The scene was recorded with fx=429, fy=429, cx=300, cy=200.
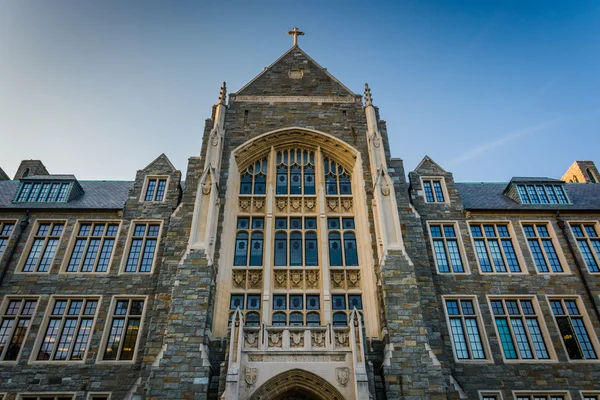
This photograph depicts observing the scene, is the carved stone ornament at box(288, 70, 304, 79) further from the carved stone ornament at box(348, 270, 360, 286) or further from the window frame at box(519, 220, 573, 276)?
the window frame at box(519, 220, 573, 276)

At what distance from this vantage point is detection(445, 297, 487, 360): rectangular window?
1667 cm

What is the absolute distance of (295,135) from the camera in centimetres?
2155

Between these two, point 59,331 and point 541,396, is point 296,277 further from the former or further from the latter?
point 541,396

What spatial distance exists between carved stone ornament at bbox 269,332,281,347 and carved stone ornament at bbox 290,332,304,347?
408 millimetres

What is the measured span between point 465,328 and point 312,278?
6.44 m

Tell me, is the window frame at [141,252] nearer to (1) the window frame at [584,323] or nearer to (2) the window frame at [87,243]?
(2) the window frame at [87,243]

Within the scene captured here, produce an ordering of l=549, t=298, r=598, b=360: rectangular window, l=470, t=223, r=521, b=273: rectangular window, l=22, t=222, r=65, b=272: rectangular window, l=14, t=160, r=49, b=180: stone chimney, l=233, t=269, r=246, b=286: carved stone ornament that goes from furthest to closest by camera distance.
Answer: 1. l=14, t=160, r=49, b=180: stone chimney
2. l=470, t=223, r=521, b=273: rectangular window
3. l=22, t=222, r=65, b=272: rectangular window
4. l=233, t=269, r=246, b=286: carved stone ornament
5. l=549, t=298, r=598, b=360: rectangular window

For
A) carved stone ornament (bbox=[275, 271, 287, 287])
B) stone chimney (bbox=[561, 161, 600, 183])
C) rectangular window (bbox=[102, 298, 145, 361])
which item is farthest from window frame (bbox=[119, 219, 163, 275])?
stone chimney (bbox=[561, 161, 600, 183])

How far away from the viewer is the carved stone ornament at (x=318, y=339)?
14.1 metres

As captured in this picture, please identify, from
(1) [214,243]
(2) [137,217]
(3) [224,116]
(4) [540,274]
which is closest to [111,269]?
(2) [137,217]

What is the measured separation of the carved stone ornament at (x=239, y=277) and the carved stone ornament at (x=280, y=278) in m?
1.36

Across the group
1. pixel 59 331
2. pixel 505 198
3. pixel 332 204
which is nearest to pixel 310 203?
pixel 332 204

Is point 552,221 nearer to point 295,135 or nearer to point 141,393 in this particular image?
point 295,135

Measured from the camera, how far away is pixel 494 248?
1945 cm
